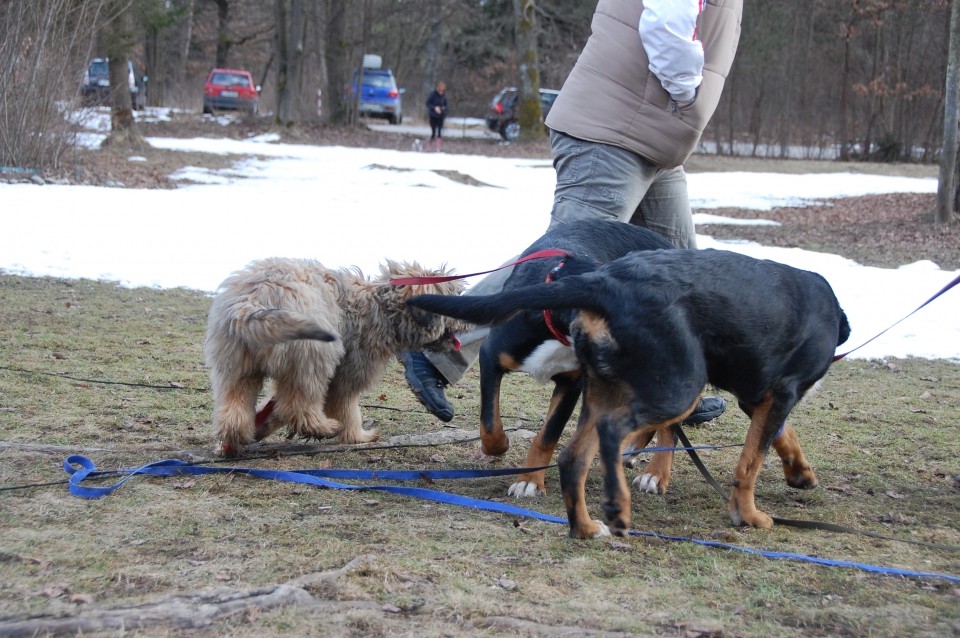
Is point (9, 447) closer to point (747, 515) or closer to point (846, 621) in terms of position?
point (747, 515)

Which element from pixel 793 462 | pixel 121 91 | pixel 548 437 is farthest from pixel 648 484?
pixel 121 91

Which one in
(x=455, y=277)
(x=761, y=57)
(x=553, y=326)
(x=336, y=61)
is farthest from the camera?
(x=336, y=61)

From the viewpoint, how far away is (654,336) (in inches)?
142

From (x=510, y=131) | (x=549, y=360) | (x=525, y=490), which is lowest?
(x=525, y=490)

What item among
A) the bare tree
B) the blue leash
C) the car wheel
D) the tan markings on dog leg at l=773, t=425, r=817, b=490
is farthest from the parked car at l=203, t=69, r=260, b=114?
the tan markings on dog leg at l=773, t=425, r=817, b=490

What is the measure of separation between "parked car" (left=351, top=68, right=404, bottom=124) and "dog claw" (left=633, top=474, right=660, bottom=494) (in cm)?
3756

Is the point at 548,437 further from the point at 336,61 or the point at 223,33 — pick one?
the point at 223,33

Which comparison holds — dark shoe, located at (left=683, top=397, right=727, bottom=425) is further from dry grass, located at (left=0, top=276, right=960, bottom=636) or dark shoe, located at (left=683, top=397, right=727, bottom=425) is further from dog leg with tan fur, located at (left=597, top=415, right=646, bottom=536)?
dog leg with tan fur, located at (left=597, top=415, right=646, bottom=536)

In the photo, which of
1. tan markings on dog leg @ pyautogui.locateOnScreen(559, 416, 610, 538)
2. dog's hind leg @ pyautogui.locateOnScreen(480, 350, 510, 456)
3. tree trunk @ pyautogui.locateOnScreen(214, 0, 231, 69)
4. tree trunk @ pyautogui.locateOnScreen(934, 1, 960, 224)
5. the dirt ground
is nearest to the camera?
the dirt ground

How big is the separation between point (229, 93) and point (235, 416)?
130 ft

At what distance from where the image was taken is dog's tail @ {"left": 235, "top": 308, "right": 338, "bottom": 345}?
410 cm

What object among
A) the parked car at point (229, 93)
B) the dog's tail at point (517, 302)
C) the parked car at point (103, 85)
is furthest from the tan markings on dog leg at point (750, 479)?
the parked car at point (229, 93)

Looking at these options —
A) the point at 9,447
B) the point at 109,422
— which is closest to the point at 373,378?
the point at 109,422

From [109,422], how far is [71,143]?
42.2 ft
